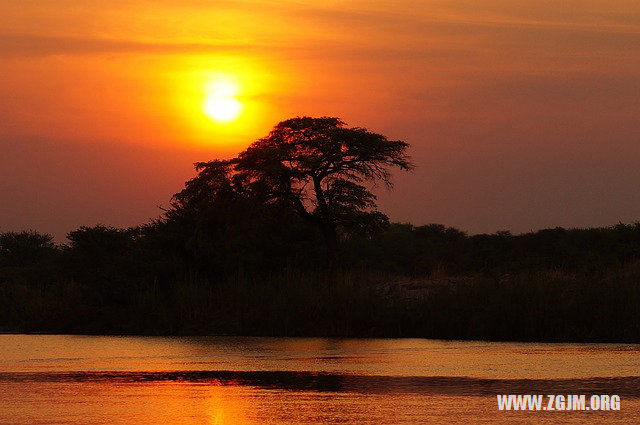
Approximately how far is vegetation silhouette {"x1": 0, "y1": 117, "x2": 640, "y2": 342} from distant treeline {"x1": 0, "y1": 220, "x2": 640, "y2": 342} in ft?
0.16

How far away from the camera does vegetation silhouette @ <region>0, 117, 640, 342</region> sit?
35.9 m

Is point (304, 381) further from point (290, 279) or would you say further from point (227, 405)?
point (290, 279)

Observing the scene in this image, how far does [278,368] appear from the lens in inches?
998

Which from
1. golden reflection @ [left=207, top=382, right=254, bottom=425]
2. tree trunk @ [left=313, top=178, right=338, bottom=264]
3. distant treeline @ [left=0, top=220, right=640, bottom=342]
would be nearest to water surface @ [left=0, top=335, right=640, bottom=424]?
golden reflection @ [left=207, top=382, right=254, bottom=425]

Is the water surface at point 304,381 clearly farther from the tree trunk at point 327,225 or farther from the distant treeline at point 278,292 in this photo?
the tree trunk at point 327,225

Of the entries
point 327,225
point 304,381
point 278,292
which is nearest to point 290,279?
point 278,292

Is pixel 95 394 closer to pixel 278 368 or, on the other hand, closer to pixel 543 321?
pixel 278 368

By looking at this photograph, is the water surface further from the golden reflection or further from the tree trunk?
the tree trunk

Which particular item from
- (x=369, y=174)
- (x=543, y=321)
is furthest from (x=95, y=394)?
(x=369, y=174)

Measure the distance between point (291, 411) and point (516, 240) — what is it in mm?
85984

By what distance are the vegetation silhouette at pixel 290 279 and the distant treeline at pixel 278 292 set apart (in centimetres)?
5

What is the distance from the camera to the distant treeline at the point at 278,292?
35594 mm

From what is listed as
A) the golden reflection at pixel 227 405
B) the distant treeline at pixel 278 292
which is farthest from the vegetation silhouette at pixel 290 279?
the golden reflection at pixel 227 405

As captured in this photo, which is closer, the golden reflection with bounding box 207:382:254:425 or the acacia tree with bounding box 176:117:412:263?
the golden reflection with bounding box 207:382:254:425
